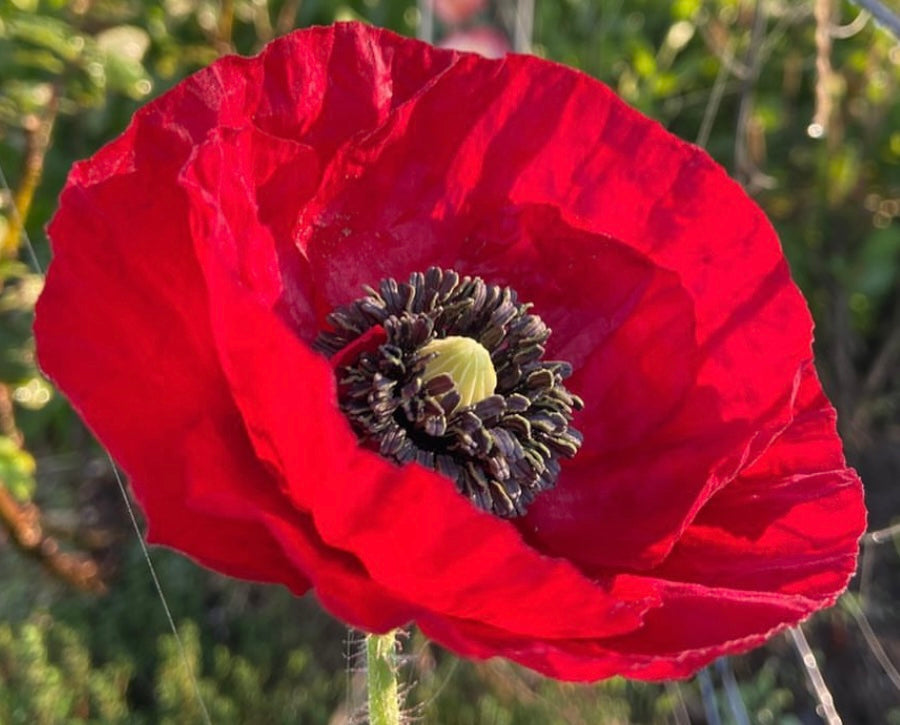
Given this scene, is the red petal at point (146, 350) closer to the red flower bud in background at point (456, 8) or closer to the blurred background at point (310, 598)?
the blurred background at point (310, 598)

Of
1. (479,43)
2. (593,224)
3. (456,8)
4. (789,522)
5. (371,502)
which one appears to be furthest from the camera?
(456,8)

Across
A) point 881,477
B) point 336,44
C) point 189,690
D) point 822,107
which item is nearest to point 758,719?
point 881,477

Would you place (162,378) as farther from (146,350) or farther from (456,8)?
(456,8)

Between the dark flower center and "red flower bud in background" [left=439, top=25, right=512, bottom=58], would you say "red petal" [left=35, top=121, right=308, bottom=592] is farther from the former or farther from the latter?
"red flower bud in background" [left=439, top=25, right=512, bottom=58]

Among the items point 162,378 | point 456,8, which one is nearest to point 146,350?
point 162,378

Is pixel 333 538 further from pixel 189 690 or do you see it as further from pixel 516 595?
pixel 189 690
